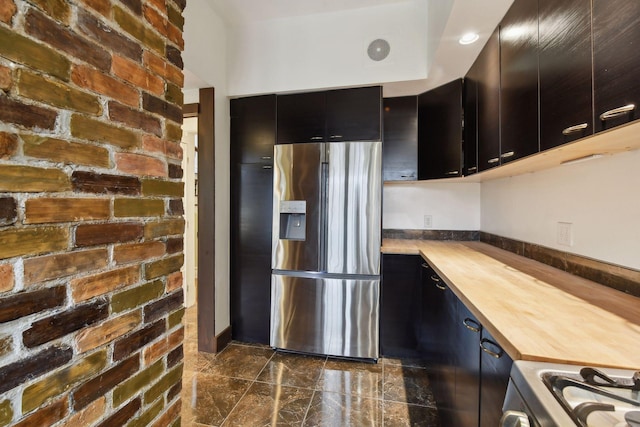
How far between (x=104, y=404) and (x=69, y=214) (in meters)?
0.50

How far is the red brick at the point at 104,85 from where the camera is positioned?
680 millimetres

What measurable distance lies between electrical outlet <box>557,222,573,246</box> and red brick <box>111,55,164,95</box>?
1.95m

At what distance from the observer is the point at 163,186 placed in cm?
94

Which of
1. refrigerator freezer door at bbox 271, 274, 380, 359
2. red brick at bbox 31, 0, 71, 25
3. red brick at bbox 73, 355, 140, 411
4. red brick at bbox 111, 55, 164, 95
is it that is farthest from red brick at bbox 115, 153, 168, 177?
refrigerator freezer door at bbox 271, 274, 380, 359

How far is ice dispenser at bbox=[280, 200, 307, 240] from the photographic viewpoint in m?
2.31

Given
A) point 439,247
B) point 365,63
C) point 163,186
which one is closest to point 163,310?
point 163,186

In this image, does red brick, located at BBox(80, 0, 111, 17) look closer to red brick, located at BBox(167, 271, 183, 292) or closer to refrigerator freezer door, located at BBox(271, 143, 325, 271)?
red brick, located at BBox(167, 271, 183, 292)

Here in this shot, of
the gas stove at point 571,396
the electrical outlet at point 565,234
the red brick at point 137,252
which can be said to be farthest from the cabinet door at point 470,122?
the red brick at point 137,252

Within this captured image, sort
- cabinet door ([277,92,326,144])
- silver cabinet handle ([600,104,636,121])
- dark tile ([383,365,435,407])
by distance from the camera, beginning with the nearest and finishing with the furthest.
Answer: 1. silver cabinet handle ([600,104,636,121])
2. dark tile ([383,365,435,407])
3. cabinet door ([277,92,326,144])

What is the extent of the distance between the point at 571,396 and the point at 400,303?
1739 mm

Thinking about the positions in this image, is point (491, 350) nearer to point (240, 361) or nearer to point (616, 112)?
point (616, 112)

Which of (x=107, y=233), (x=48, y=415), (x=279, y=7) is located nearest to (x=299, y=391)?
(x=48, y=415)

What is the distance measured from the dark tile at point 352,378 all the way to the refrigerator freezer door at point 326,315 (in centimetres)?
7

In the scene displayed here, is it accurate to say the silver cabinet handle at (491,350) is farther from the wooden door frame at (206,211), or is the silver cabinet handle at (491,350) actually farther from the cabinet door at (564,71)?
the wooden door frame at (206,211)
